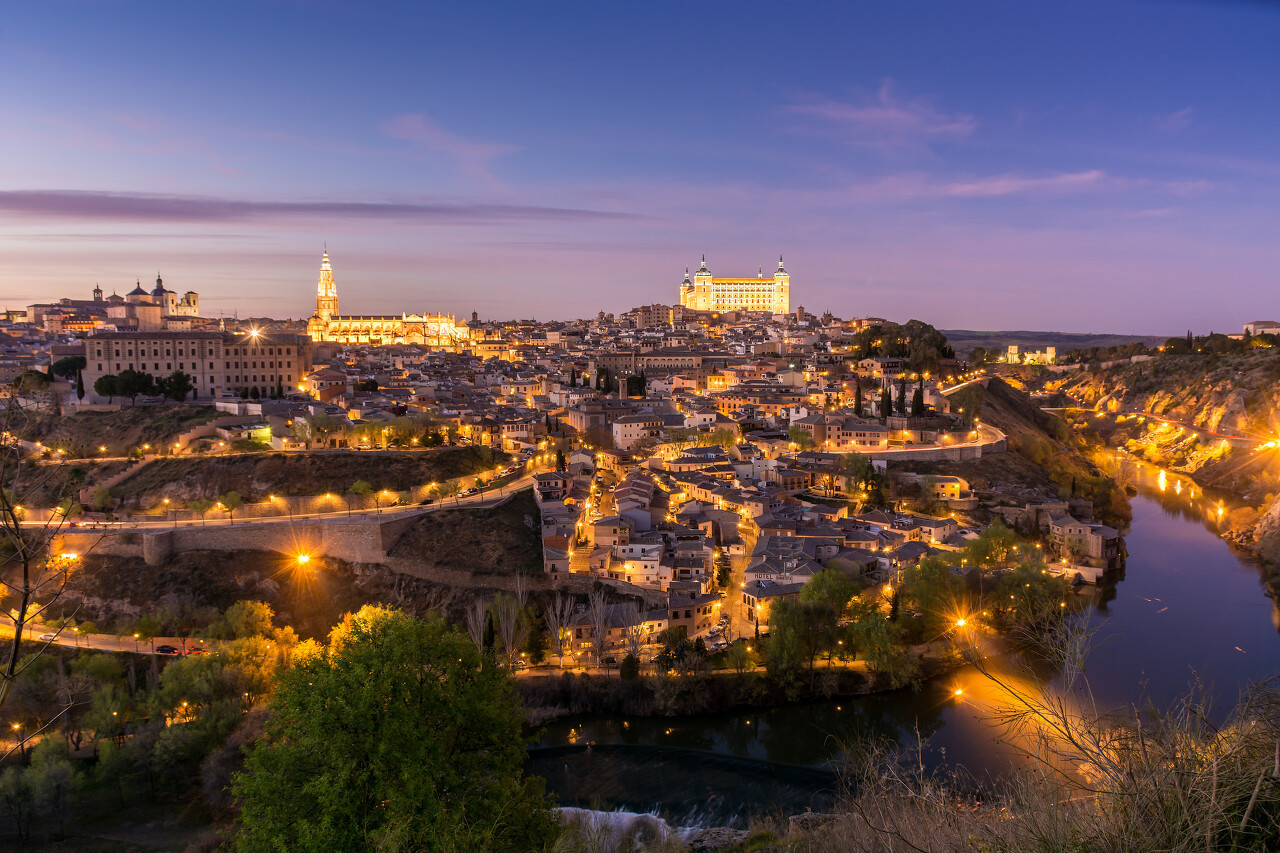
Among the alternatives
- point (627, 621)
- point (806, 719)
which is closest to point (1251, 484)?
point (806, 719)

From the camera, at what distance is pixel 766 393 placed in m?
27.2

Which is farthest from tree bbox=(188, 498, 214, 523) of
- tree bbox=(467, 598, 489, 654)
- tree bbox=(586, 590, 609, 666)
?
tree bbox=(586, 590, 609, 666)

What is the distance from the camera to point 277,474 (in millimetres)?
17281

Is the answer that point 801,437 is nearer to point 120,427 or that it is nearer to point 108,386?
point 120,427

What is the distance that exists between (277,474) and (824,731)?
43.9 feet

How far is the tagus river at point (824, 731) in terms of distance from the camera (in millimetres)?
9273

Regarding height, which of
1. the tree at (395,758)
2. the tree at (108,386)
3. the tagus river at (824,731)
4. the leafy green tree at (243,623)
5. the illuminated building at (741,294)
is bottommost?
the tagus river at (824,731)

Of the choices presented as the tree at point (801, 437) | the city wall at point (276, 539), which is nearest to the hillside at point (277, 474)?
the city wall at point (276, 539)

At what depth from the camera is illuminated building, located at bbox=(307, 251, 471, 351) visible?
52.5 meters

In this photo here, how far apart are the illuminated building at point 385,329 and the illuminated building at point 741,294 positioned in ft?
67.4

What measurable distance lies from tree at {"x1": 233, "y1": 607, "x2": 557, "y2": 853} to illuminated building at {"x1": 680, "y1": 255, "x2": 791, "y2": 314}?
198 ft

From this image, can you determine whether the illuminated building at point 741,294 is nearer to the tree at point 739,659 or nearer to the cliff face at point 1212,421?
the cliff face at point 1212,421

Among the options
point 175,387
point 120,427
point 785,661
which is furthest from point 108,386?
point 785,661

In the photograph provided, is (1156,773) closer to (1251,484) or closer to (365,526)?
(365,526)
